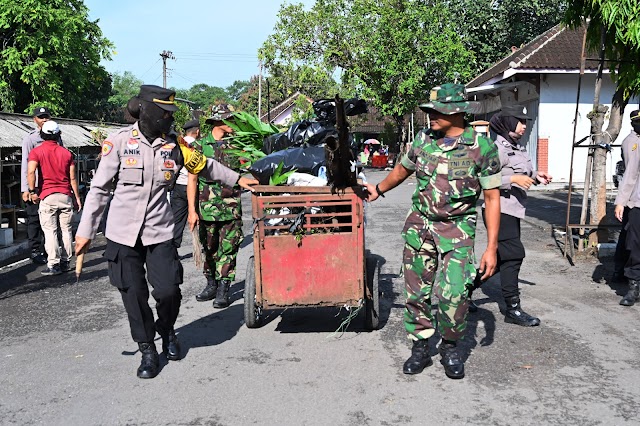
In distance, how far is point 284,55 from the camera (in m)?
39.3

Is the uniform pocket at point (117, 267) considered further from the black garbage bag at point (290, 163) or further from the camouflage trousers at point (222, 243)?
the camouflage trousers at point (222, 243)

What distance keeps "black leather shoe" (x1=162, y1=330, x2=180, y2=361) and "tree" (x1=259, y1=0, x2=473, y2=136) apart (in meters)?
31.6

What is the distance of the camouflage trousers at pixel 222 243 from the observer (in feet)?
22.6

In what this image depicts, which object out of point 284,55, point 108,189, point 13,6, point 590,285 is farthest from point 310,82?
point 108,189

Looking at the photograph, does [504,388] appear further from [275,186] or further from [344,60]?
[344,60]

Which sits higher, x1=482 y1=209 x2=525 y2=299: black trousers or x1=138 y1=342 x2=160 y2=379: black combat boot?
x1=482 y1=209 x2=525 y2=299: black trousers

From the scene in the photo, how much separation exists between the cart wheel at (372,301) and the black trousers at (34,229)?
18.4 feet

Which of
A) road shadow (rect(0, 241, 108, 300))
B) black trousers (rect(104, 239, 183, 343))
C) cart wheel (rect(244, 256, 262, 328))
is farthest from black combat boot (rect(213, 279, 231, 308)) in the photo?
road shadow (rect(0, 241, 108, 300))

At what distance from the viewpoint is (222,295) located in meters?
6.89

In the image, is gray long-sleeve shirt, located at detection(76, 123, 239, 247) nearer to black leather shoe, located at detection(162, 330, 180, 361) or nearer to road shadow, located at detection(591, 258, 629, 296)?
black leather shoe, located at detection(162, 330, 180, 361)

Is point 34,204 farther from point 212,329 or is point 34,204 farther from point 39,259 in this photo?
point 212,329

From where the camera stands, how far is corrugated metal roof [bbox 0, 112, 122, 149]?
466 inches

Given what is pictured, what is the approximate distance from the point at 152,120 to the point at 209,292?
2.77 meters

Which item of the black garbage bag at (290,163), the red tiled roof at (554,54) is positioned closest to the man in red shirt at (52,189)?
the black garbage bag at (290,163)
